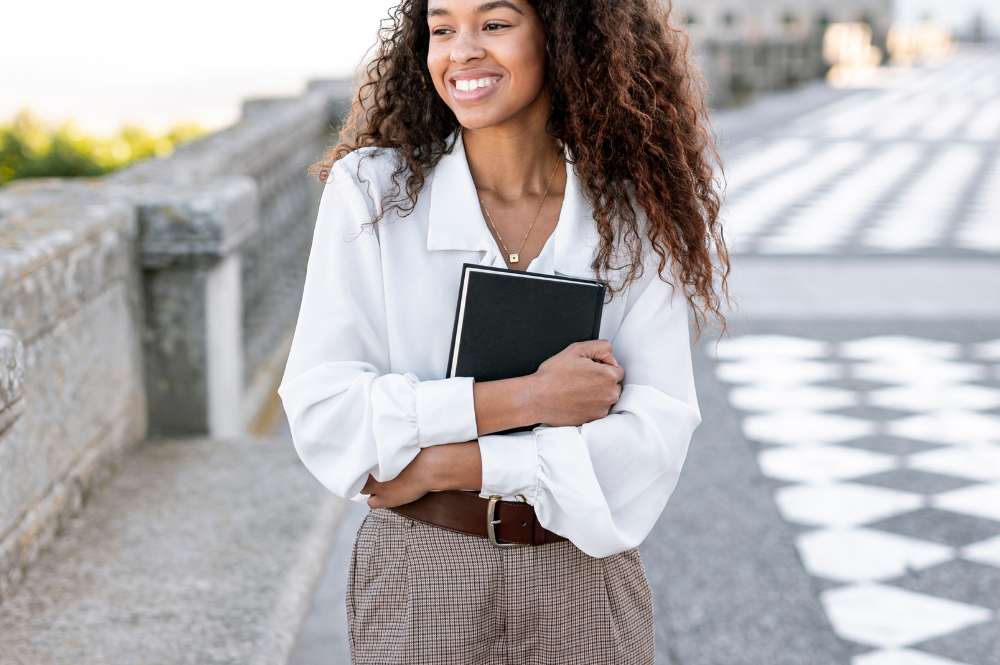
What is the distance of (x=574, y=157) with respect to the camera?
1.76 metres

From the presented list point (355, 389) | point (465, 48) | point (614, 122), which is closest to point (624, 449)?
point (355, 389)

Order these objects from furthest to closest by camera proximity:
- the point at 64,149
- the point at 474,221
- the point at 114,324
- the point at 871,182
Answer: the point at 871,182, the point at 64,149, the point at 114,324, the point at 474,221

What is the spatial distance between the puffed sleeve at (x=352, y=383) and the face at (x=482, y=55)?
0.20m

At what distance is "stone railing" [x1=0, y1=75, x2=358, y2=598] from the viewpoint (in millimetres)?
2738

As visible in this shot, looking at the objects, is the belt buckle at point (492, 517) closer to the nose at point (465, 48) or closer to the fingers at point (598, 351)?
the fingers at point (598, 351)

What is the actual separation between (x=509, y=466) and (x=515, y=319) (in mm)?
201

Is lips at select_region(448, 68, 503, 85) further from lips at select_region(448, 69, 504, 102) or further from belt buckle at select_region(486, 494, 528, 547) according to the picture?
belt buckle at select_region(486, 494, 528, 547)

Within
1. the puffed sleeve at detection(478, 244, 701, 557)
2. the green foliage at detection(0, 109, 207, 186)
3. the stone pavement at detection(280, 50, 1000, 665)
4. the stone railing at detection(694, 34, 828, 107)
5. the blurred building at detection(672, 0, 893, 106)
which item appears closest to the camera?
the puffed sleeve at detection(478, 244, 701, 557)

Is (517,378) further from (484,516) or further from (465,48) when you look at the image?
(465,48)

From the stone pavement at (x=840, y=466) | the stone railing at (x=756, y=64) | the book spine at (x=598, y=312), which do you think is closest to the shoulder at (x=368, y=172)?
the book spine at (x=598, y=312)

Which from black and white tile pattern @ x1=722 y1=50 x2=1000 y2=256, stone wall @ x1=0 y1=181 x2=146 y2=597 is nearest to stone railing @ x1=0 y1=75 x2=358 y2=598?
stone wall @ x1=0 y1=181 x2=146 y2=597

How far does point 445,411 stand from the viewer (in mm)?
1605

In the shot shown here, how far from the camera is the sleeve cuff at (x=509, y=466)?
1.60 metres

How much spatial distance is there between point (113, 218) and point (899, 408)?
3.22 metres
